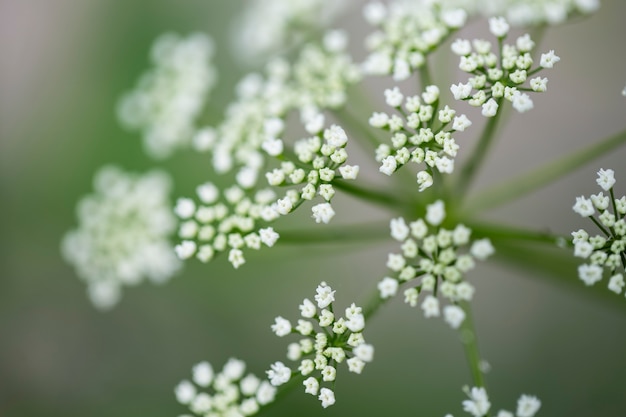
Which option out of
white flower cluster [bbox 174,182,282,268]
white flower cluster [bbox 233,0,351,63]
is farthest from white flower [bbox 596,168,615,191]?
white flower cluster [bbox 233,0,351,63]

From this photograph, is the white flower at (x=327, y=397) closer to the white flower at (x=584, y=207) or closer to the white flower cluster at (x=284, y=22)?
the white flower at (x=584, y=207)

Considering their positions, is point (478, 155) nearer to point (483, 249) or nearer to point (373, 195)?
point (373, 195)

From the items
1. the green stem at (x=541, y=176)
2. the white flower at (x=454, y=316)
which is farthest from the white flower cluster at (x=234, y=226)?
the green stem at (x=541, y=176)

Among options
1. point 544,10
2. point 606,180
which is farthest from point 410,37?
point 606,180

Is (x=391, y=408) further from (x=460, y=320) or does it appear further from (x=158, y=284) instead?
(x=460, y=320)

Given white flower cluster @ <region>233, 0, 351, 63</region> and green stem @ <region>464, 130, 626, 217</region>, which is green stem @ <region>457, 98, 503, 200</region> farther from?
white flower cluster @ <region>233, 0, 351, 63</region>
